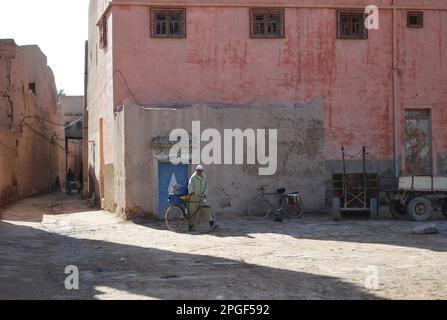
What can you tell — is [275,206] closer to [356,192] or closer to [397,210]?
[356,192]

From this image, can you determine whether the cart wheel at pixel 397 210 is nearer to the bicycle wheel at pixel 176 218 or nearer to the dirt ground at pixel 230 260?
the dirt ground at pixel 230 260

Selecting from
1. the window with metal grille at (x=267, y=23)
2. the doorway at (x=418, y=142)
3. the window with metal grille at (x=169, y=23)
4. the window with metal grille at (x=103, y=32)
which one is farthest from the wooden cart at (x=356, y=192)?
→ the window with metal grille at (x=103, y=32)

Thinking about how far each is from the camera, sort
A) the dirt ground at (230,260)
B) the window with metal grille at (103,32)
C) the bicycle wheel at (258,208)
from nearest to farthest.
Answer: the dirt ground at (230,260)
the bicycle wheel at (258,208)
the window with metal grille at (103,32)

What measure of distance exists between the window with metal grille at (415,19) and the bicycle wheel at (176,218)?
12.4m

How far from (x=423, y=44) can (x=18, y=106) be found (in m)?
16.9

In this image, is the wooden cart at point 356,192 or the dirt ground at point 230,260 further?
the wooden cart at point 356,192

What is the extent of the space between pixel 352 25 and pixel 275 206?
790 cm

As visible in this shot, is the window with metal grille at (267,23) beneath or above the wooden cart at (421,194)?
above

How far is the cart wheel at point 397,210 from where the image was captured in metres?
18.9

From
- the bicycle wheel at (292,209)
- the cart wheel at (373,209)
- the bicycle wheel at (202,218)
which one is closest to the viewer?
the bicycle wheel at (202,218)

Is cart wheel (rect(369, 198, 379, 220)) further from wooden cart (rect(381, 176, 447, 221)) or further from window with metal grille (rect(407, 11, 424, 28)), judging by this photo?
window with metal grille (rect(407, 11, 424, 28))

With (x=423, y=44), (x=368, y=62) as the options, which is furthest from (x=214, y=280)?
(x=423, y=44)

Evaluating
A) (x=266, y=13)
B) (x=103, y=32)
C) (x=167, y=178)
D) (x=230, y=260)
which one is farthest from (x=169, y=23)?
(x=230, y=260)

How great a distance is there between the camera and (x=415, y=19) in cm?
2345
